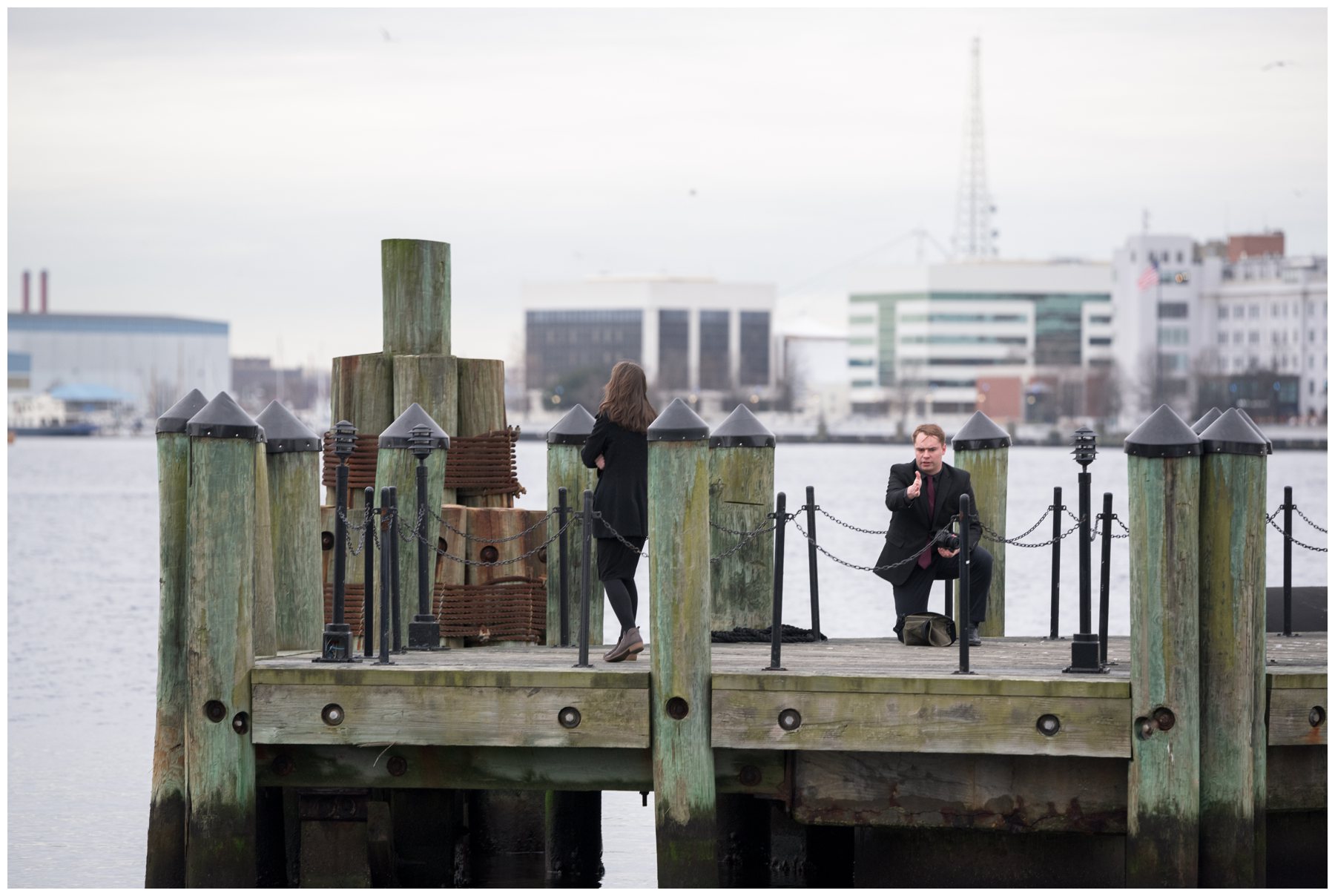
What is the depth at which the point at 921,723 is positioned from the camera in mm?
10266

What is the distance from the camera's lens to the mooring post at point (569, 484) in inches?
512

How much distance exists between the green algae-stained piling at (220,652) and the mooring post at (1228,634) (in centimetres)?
499

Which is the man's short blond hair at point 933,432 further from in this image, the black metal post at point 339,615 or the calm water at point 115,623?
the calm water at point 115,623

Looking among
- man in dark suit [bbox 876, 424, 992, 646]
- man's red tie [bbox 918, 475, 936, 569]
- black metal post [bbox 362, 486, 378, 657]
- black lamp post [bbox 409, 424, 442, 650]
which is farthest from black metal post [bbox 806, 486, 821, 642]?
black metal post [bbox 362, 486, 378, 657]

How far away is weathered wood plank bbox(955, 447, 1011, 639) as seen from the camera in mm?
13664

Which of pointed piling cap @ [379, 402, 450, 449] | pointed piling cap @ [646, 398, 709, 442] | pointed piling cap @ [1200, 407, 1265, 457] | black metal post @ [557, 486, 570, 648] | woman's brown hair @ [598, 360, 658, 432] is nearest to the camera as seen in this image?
pointed piling cap @ [1200, 407, 1265, 457]

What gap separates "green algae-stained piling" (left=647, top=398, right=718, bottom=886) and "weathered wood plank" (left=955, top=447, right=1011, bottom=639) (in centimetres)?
378

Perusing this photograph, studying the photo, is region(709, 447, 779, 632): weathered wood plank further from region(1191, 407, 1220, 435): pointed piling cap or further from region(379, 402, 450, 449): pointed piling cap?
region(1191, 407, 1220, 435): pointed piling cap

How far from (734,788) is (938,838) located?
1214 mm

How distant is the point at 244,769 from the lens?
10.7m

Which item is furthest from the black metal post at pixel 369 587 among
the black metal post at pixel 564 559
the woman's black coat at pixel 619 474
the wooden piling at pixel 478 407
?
the wooden piling at pixel 478 407

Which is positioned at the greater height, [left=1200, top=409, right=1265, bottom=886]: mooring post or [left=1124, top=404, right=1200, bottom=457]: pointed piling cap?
[left=1124, top=404, right=1200, bottom=457]: pointed piling cap

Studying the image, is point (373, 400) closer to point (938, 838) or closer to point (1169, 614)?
point (938, 838)

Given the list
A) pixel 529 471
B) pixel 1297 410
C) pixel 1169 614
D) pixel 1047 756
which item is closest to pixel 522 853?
pixel 1047 756
